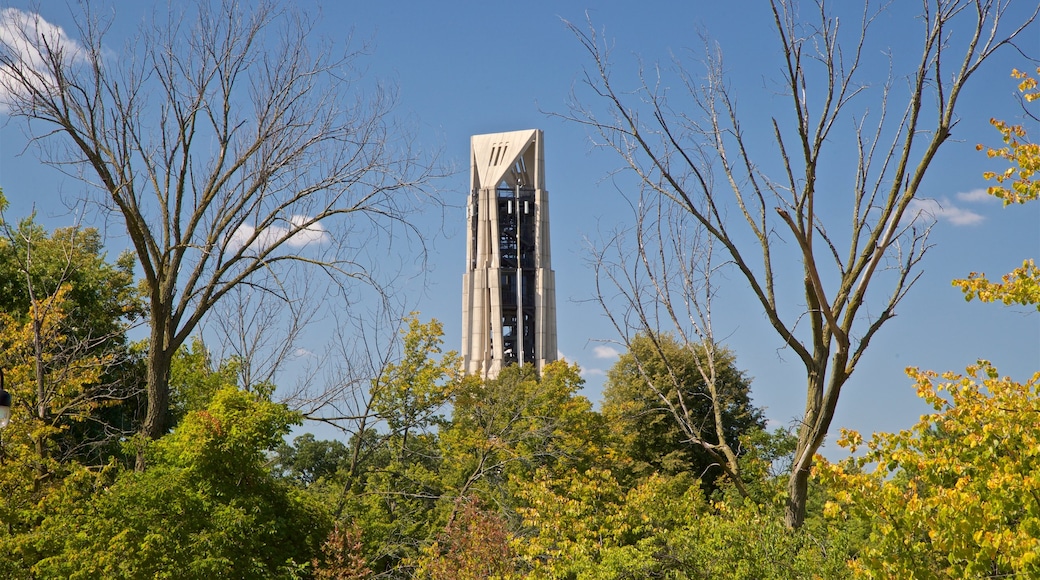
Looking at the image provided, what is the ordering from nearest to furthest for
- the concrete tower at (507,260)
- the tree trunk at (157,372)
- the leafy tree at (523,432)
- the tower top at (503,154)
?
the tree trunk at (157,372)
the leafy tree at (523,432)
the concrete tower at (507,260)
the tower top at (503,154)

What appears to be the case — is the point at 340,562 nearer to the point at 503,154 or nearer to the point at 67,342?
the point at 67,342

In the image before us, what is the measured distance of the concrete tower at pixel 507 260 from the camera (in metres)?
45.7

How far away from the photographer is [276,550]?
11.4m

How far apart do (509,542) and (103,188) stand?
230 inches

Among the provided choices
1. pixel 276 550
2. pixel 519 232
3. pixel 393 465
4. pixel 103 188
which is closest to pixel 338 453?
pixel 519 232

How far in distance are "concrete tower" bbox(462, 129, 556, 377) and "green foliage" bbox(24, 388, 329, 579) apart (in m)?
33.5

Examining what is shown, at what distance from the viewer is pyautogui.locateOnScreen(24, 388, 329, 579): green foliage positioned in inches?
382

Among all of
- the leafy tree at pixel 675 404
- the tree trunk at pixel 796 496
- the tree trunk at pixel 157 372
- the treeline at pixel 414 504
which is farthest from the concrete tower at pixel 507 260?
the tree trunk at pixel 796 496

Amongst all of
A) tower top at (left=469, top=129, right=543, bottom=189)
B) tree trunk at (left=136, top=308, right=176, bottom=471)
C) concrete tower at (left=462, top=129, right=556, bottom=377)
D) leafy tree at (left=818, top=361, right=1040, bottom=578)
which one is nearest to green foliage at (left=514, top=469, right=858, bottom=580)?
leafy tree at (left=818, top=361, right=1040, bottom=578)

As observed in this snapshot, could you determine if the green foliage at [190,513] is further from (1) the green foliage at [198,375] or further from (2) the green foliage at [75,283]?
(2) the green foliage at [75,283]

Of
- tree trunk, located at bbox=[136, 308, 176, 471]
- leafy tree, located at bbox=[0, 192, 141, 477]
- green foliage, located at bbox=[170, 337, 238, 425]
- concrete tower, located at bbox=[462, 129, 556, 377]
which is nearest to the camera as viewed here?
tree trunk, located at bbox=[136, 308, 176, 471]

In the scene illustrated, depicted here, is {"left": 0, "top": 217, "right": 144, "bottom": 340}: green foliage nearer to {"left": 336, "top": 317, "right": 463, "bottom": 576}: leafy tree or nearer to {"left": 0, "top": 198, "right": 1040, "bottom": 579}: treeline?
{"left": 0, "top": 198, "right": 1040, "bottom": 579}: treeline

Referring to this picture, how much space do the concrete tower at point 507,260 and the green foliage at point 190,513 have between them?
110ft

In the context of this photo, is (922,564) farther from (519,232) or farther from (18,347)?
(519,232)
